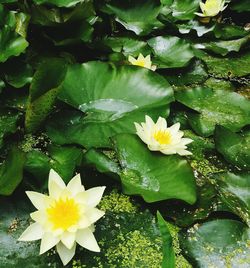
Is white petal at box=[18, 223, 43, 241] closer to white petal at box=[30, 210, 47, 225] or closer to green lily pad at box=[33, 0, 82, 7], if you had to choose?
white petal at box=[30, 210, 47, 225]

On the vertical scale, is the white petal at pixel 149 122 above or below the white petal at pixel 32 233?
above

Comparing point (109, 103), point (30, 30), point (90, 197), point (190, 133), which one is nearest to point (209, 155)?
point (190, 133)

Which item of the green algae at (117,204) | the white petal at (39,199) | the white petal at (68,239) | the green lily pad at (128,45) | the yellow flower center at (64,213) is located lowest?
the green algae at (117,204)

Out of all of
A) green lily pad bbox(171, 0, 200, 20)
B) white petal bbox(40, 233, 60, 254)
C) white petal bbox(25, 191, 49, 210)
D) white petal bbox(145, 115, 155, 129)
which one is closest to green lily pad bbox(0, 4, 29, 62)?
white petal bbox(145, 115, 155, 129)

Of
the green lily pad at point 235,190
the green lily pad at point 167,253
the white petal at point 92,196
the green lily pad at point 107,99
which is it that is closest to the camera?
the green lily pad at point 167,253

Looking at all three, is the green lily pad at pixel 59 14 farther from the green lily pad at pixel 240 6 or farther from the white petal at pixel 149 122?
the green lily pad at pixel 240 6

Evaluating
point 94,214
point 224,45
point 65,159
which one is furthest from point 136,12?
point 94,214

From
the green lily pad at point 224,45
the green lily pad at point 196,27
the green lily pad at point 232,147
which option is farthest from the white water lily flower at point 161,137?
the green lily pad at point 196,27

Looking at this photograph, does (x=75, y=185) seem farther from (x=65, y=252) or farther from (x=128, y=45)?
(x=128, y=45)
